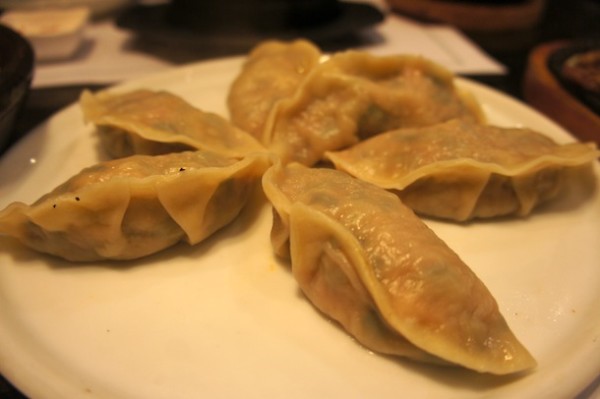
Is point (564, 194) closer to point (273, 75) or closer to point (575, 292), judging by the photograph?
point (575, 292)

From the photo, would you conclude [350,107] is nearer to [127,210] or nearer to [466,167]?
[466,167]

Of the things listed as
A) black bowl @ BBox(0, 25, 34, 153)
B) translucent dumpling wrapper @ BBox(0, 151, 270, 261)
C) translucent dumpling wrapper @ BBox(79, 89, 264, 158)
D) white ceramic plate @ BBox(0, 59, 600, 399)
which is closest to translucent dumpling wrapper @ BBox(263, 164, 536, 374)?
white ceramic plate @ BBox(0, 59, 600, 399)

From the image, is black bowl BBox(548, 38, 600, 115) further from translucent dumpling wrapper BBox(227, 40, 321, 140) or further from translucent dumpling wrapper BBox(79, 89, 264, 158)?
translucent dumpling wrapper BBox(79, 89, 264, 158)

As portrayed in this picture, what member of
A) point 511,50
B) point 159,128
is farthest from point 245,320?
point 511,50

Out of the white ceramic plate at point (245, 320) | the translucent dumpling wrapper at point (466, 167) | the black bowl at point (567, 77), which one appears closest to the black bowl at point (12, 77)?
the white ceramic plate at point (245, 320)

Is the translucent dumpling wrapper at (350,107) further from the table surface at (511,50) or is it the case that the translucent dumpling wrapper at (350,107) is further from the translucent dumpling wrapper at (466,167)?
the table surface at (511,50)

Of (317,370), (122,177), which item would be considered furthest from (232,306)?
(122,177)
